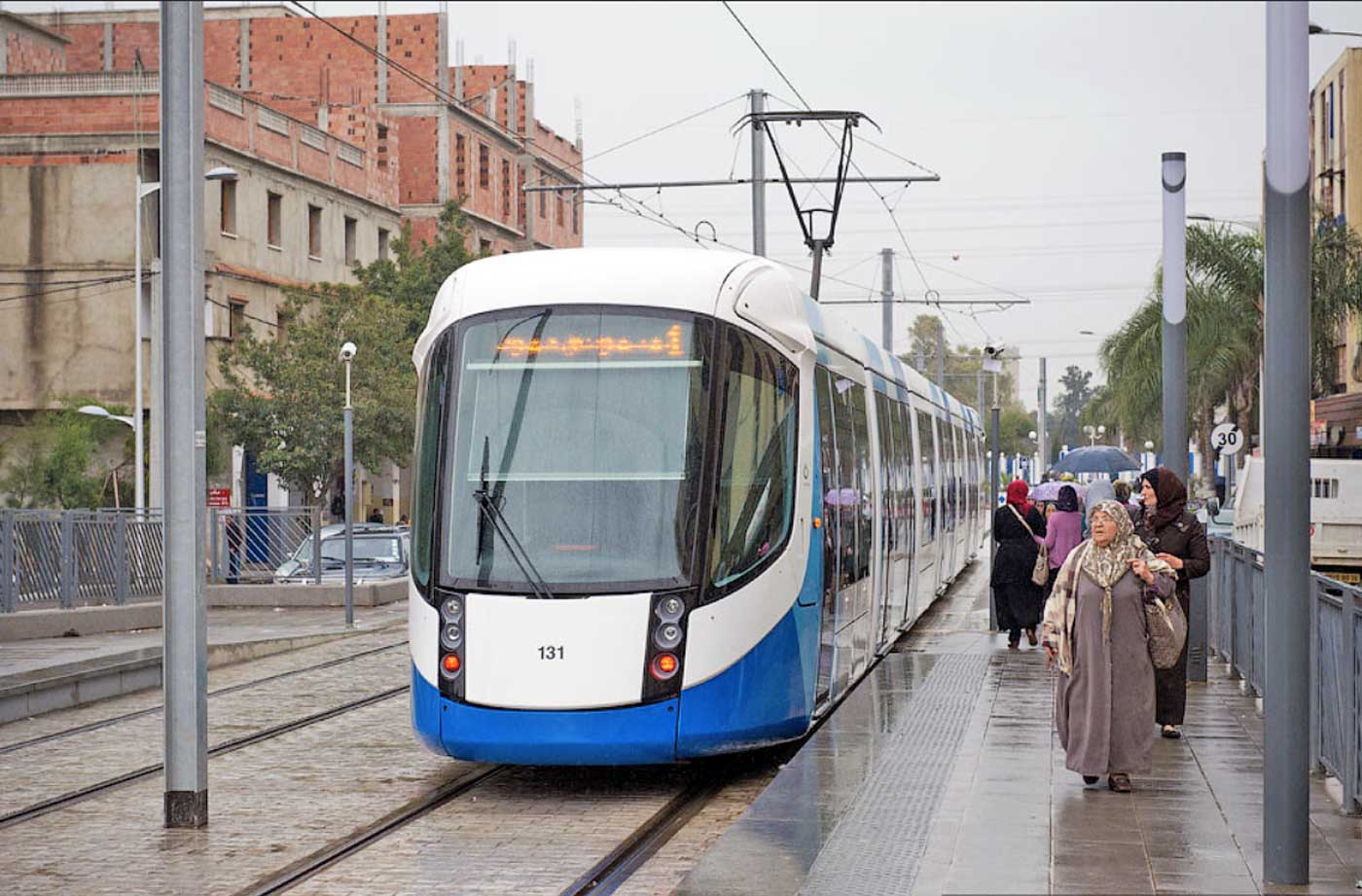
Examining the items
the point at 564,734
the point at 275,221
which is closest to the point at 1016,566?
the point at 564,734

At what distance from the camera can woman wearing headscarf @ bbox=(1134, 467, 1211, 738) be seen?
11.5 metres

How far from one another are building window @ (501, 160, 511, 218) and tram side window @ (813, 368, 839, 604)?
52395mm

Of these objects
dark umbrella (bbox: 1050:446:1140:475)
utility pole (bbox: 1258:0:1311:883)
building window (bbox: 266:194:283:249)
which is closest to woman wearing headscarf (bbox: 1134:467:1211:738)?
utility pole (bbox: 1258:0:1311:883)

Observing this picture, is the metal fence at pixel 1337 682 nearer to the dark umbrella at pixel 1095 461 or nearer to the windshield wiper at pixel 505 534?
the windshield wiper at pixel 505 534

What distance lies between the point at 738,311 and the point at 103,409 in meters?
29.1

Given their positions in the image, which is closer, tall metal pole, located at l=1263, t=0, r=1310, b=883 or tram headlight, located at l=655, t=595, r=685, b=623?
tall metal pole, located at l=1263, t=0, r=1310, b=883

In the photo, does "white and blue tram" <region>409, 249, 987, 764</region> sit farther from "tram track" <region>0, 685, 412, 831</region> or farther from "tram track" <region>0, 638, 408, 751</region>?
"tram track" <region>0, 638, 408, 751</region>

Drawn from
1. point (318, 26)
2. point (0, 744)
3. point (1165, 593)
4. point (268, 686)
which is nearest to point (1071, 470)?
point (268, 686)

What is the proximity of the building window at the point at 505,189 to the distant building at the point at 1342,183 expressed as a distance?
82.3ft

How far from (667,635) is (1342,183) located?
51025 mm

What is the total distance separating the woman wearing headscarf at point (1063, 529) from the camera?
17.3m

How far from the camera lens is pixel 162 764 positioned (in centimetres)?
1338

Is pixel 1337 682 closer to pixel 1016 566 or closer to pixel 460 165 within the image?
pixel 1016 566

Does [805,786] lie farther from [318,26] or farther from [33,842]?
[318,26]
